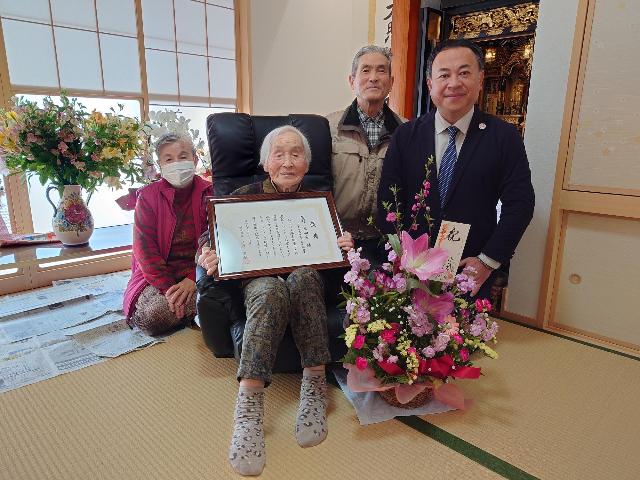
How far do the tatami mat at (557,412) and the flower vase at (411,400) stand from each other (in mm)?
56

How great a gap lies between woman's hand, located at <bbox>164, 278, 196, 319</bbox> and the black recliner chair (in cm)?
35

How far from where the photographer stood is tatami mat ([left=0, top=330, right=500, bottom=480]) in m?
1.17

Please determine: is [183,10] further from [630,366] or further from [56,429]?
[630,366]

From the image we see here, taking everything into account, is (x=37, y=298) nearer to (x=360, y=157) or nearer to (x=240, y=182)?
(x=240, y=182)

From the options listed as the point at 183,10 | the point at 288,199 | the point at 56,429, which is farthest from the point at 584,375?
the point at 183,10

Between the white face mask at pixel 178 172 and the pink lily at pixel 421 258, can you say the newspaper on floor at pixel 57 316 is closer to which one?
the white face mask at pixel 178 172

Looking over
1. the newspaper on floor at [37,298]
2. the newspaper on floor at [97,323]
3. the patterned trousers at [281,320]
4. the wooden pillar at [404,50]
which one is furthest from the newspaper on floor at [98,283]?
the wooden pillar at [404,50]

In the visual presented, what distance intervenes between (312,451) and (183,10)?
138 inches

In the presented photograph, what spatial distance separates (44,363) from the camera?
1702 millimetres

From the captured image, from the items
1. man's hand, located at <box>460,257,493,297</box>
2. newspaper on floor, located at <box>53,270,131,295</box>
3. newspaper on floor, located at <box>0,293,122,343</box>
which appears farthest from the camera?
newspaper on floor, located at <box>53,270,131,295</box>

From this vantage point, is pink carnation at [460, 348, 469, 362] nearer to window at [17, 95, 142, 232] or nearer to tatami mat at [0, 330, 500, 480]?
tatami mat at [0, 330, 500, 480]

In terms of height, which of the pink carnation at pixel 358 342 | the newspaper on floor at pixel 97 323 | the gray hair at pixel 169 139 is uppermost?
the gray hair at pixel 169 139

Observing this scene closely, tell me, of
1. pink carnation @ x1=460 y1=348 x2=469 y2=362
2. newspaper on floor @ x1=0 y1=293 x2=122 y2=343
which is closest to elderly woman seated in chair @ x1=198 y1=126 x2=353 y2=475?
pink carnation @ x1=460 y1=348 x2=469 y2=362

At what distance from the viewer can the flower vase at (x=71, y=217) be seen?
7.01ft
